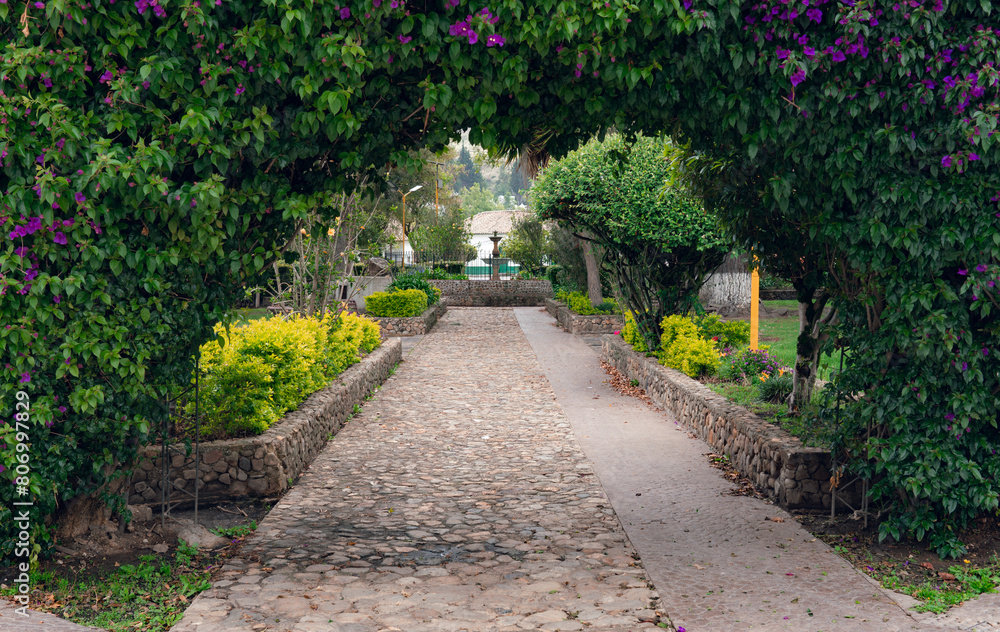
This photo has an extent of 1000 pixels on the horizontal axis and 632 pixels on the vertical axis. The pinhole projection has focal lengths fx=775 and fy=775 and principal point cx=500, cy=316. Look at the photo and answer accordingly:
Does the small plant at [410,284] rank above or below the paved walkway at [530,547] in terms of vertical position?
above

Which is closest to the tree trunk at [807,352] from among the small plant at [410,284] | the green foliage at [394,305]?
the green foliage at [394,305]

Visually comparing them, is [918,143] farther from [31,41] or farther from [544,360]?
[544,360]

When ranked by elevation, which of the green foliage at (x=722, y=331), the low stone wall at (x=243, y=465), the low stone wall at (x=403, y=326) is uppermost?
the green foliage at (x=722, y=331)

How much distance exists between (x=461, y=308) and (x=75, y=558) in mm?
25509

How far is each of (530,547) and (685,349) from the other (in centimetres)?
537

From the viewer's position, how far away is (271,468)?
6.15 metres

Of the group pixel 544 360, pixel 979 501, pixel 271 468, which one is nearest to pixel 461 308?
pixel 544 360

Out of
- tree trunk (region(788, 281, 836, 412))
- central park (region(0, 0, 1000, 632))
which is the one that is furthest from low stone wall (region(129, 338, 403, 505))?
tree trunk (region(788, 281, 836, 412))

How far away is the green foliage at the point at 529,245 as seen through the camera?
31.3 meters

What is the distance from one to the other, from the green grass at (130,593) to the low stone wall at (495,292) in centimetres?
2669

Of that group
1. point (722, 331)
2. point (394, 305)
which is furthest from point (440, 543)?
point (394, 305)

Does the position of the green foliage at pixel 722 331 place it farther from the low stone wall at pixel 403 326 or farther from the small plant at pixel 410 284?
the small plant at pixel 410 284

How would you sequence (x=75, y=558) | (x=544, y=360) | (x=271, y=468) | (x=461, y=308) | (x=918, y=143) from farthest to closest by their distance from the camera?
1. (x=461, y=308)
2. (x=544, y=360)
3. (x=271, y=468)
4. (x=75, y=558)
5. (x=918, y=143)

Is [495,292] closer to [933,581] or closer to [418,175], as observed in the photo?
[418,175]
